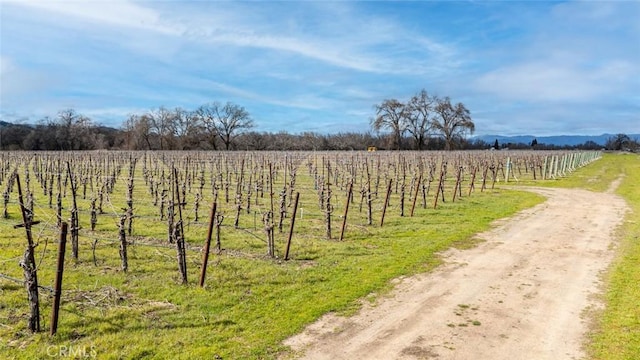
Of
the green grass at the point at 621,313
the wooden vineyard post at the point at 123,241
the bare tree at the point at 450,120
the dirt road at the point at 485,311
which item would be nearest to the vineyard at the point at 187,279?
the wooden vineyard post at the point at 123,241

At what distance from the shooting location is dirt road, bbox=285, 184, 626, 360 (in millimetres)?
4707

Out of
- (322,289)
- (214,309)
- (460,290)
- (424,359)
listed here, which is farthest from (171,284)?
(460,290)

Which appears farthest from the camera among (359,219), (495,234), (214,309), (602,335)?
(359,219)

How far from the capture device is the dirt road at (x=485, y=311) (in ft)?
15.4

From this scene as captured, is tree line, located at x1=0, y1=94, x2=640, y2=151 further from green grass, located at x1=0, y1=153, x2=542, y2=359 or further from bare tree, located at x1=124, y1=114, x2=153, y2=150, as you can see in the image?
green grass, located at x1=0, y1=153, x2=542, y2=359

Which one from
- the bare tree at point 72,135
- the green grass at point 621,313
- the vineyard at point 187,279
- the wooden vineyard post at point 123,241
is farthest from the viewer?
the bare tree at point 72,135

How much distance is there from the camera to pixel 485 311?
580 cm

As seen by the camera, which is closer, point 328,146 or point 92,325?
point 92,325

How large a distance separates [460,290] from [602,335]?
201cm

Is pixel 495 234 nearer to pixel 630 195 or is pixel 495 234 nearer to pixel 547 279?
pixel 547 279

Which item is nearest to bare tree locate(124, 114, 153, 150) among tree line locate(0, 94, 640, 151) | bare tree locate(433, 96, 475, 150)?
tree line locate(0, 94, 640, 151)

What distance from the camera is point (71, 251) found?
8.41m

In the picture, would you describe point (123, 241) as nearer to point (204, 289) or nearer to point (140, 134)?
point (204, 289)

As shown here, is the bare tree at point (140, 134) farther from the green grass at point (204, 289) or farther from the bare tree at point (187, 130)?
the green grass at point (204, 289)
